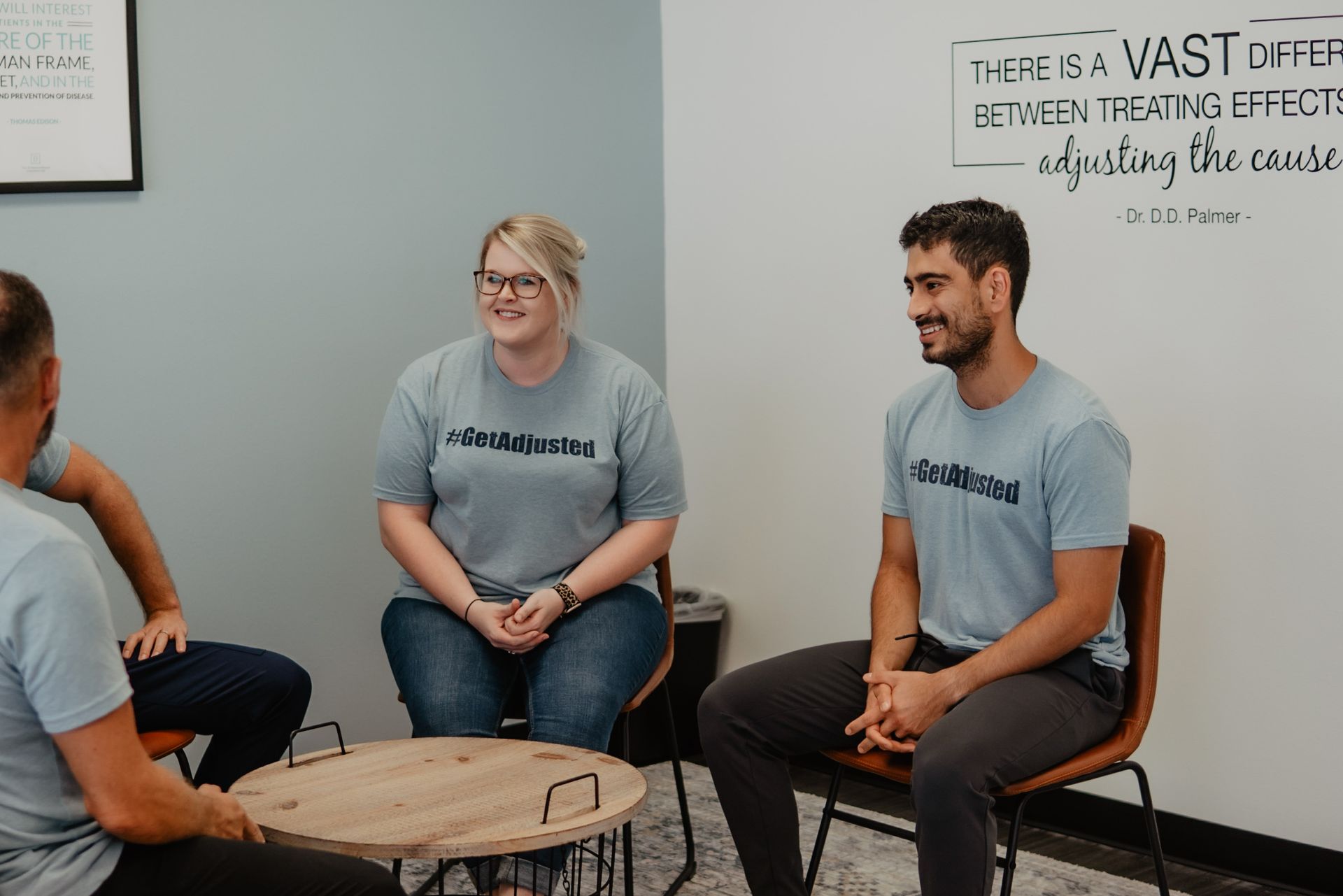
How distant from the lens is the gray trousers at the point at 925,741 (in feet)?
6.14

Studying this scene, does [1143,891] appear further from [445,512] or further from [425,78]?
[425,78]

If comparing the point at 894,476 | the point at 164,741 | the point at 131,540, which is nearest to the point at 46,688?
the point at 164,741

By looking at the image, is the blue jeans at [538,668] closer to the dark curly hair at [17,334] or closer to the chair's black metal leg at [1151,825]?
the chair's black metal leg at [1151,825]

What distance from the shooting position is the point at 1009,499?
212 cm

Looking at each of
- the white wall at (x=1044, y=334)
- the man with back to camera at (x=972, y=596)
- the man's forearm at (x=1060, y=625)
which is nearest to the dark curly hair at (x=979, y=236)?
the man with back to camera at (x=972, y=596)

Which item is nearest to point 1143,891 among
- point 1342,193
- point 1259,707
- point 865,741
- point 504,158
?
point 1259,707

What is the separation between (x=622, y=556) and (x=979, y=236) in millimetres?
859

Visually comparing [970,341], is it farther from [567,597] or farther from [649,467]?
[567,597]

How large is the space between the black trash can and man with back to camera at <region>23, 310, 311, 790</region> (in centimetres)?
117

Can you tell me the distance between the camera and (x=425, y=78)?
3.06 m

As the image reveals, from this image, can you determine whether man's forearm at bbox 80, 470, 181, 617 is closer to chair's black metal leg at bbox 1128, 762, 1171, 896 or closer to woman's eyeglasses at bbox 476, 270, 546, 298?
woman's eyeglasses at bbox 476, 270, 546, 298

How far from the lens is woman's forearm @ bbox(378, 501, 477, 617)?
238 cm

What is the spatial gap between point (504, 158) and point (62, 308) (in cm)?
110

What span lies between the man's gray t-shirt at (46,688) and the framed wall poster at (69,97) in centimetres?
137
